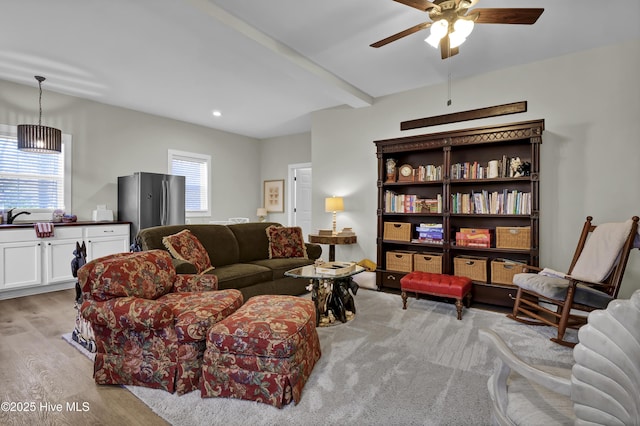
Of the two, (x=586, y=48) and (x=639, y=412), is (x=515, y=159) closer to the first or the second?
(x=586, y=48)

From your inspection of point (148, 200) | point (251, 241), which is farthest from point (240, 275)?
point (148, 200)

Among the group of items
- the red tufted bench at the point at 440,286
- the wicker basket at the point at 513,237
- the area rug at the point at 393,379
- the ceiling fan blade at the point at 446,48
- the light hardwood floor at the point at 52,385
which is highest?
the ceiling fan blade at the point at 446,48

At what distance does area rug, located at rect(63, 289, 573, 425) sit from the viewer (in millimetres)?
1718

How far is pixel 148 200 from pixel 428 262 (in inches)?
163

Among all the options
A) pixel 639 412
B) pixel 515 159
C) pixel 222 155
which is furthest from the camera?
pixel 222 155

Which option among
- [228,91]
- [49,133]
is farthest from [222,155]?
[49,133]

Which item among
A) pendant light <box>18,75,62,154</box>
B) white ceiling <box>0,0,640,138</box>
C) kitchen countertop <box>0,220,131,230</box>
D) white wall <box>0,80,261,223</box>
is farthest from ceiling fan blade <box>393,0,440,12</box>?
white wall <box>0,80,261,223</box>

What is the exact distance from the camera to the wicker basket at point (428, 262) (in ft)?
13.0

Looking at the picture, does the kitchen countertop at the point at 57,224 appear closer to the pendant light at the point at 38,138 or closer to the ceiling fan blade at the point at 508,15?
the pendant light at the point at 38,138

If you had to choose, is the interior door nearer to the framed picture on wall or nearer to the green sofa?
the framed picture on wall

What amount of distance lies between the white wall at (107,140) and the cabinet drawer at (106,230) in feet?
1.72

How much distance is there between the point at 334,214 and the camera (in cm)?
504

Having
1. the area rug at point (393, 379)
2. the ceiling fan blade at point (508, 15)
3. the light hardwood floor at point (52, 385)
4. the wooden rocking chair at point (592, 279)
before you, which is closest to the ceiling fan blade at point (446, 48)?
the ceiling fan blade at point (508, 15)

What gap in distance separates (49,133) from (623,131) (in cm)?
656
